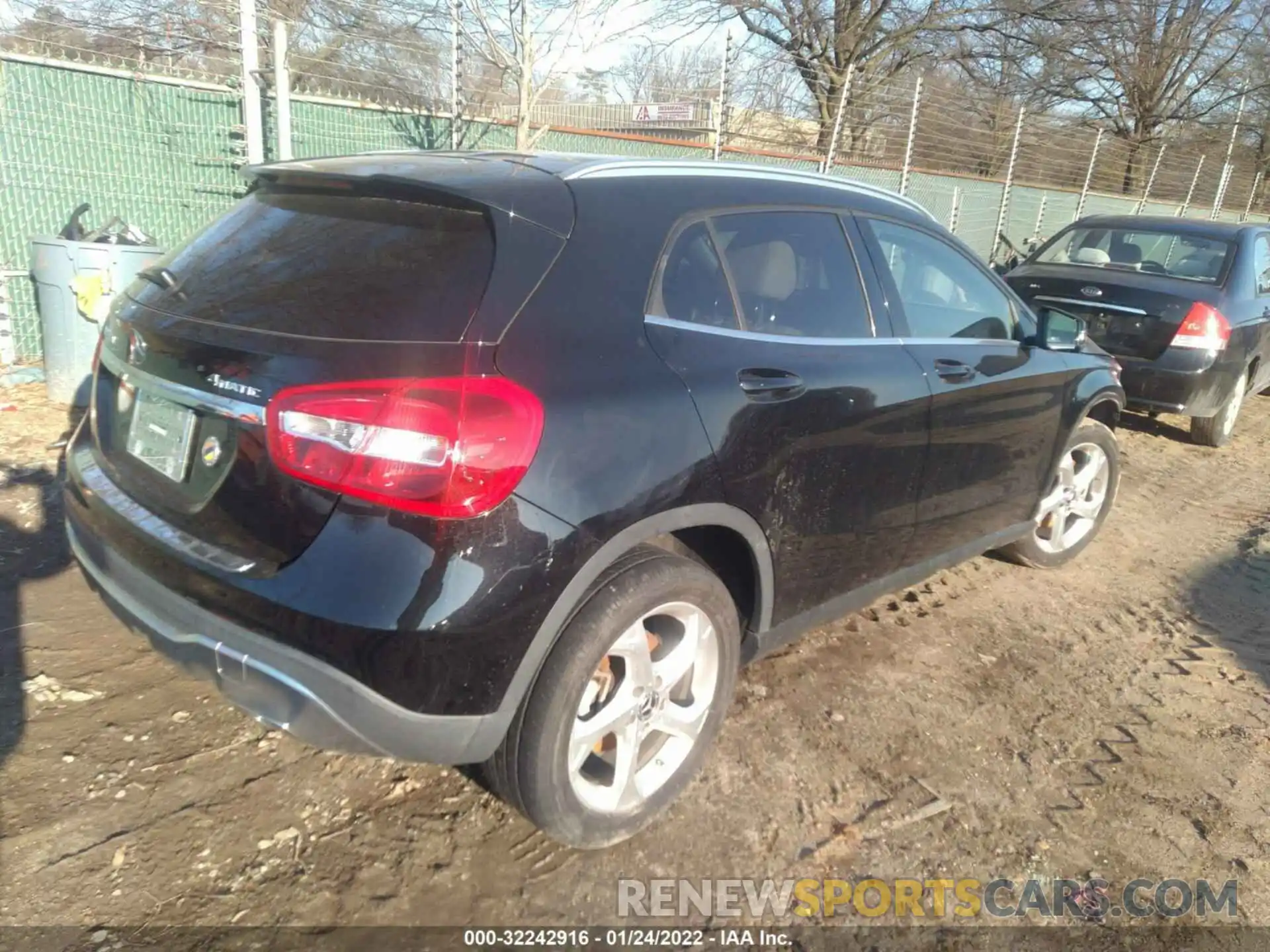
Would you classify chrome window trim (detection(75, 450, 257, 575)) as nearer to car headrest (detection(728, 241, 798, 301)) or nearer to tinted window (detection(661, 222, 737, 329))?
tinted window (detection(661, 222, 737, 329))

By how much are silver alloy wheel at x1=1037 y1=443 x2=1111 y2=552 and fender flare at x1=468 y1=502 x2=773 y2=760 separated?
2642mm

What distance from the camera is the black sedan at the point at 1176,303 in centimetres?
638

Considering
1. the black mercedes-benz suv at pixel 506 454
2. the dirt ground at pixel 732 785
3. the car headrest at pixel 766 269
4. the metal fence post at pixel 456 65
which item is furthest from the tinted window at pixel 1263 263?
the metal fence post at pixel 456 65

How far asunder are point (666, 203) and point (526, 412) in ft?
2.84

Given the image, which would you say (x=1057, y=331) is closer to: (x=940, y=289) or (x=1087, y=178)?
(x=940, y=289)

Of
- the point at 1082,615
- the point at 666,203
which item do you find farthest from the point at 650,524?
the point at 1082,615

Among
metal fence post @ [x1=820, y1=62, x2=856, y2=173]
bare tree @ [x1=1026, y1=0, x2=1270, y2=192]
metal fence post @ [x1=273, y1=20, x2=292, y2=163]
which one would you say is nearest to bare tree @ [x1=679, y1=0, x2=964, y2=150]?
bare tree @ [x1=1026, y1=0, x2=1270, y2=192]

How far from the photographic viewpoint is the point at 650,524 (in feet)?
7.43

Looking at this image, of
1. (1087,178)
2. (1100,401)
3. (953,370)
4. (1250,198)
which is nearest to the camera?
(953,370)

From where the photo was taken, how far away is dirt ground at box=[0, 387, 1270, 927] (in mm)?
2299

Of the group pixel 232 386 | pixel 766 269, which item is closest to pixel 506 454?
pixel 232 386

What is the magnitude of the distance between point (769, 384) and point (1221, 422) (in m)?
6.01

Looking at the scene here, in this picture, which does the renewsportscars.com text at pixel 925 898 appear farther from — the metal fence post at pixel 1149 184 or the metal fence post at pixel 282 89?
the metal fence post at pixel 1149 184

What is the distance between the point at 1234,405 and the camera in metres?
6.95
